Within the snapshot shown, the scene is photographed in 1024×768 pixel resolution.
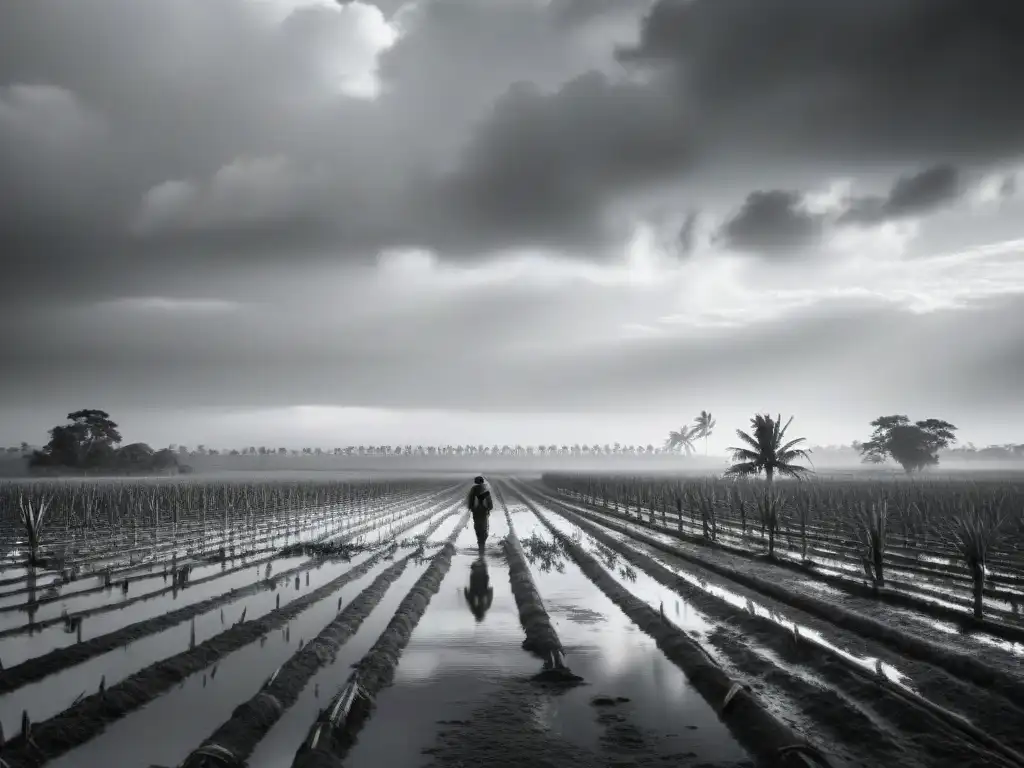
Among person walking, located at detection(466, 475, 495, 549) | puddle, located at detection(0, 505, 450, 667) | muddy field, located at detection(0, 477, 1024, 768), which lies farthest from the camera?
person walking, located at detection(466, 475, 495, 549)

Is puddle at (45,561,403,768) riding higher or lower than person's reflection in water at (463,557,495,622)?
higher

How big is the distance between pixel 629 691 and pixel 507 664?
4.76 ft

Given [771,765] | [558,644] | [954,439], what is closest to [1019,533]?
[558,644]

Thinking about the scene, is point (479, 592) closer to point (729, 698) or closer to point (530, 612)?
point (530, 612)

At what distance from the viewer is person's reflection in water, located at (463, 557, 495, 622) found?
1002cm

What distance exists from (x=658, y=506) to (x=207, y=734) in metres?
30.7

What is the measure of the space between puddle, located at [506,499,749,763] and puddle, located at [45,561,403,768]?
9.15 ft

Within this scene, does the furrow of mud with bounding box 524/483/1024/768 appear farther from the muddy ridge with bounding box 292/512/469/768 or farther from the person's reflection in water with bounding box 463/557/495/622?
the muddy ridge with bounding box 292/512/469/768

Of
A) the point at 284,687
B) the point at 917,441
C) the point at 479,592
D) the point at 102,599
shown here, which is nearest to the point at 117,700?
the point at 284,687

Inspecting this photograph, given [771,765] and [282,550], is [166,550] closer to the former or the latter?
[282,550]

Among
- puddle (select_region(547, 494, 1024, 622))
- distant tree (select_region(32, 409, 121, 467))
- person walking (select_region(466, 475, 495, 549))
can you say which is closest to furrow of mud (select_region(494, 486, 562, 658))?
person walking (select_region(466, 475, 495, 549))

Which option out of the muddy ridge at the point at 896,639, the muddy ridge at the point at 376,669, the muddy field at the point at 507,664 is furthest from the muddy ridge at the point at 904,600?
the muddy ridge at the point at 376,669

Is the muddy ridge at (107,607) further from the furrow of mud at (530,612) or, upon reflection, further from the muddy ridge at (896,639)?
the muddy ridge at (896,639)

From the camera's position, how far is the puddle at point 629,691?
498cm
